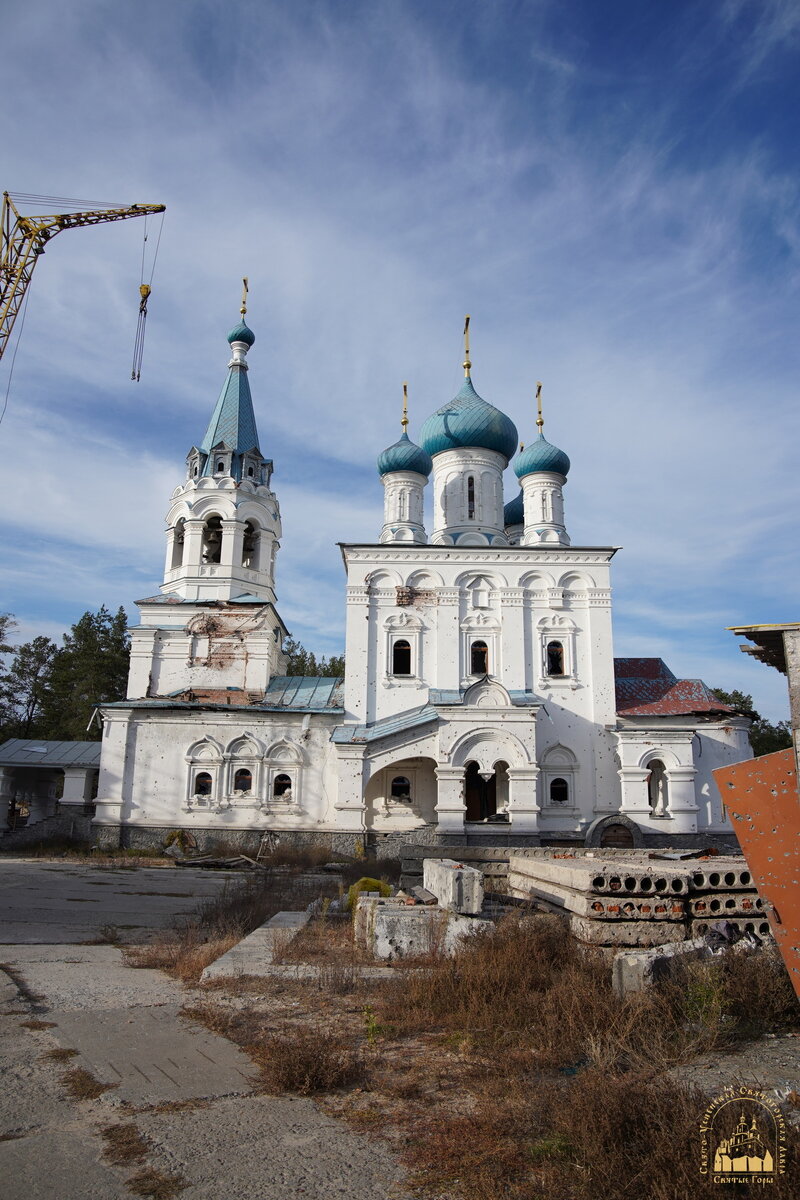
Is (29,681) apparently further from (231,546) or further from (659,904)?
(659,904)

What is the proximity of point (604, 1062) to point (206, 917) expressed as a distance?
22.4ft

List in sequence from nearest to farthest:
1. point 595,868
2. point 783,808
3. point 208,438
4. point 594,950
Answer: point 783,808
point 594,950
point 595,868
point 208,438

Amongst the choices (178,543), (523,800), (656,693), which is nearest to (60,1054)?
(523,800)

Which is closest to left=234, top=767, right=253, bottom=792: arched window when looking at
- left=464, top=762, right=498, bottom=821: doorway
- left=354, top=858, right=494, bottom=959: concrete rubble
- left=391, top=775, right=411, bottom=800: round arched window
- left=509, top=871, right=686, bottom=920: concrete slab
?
left=391, top=775, right=411, bottom=800: round arched window

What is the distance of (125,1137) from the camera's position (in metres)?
3.68

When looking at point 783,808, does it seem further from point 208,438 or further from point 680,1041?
point 208,438

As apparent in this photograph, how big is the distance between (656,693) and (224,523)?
571 inches

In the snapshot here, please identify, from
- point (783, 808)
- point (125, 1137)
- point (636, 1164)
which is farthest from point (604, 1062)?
point (125, 1137)

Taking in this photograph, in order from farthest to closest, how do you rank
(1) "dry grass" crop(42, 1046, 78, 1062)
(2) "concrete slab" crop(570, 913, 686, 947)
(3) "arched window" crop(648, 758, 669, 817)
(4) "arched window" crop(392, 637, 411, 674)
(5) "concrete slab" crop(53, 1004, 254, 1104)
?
(4) "arched window" crop(392, 637, 411, 674)
(3) "arched window" crop(648, 758, 669, 817)
(2) "concrete slab" crop(570, 913, 686, 947)
(1) "dry grass" crop(42, 1046, 78, 1062)
(5) "concrete slab" crop(53, 1004, 254, 1104)

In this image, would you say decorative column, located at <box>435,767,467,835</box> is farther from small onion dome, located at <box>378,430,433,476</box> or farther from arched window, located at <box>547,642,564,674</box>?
small onion dome, located at <box>378,430,433,476</box>

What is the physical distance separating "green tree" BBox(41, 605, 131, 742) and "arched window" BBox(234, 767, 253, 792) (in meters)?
16.7

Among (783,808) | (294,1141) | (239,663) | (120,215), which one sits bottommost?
(294,1141)

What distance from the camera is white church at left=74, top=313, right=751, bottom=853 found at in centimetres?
2205

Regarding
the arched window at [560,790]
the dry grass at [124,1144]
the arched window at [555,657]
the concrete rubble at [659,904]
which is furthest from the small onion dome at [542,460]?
the dry grass at [124,1144]
